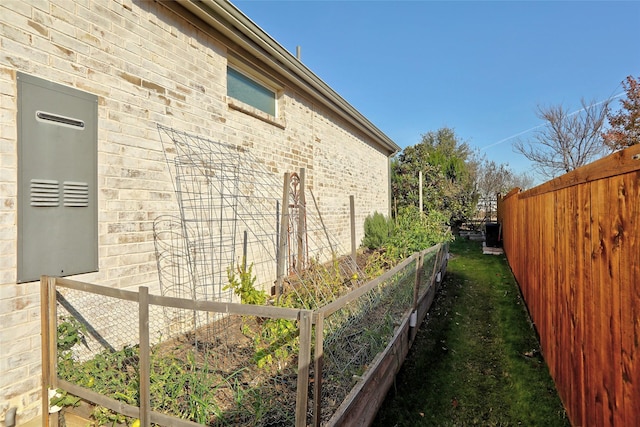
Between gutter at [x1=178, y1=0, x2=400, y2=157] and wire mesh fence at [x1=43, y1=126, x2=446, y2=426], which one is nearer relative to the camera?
wire mesh fence at [x1=43, y1=126, x2=446, y2=426]

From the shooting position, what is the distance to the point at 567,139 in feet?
50.5

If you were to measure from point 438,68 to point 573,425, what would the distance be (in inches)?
465

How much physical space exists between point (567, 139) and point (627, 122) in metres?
2.95

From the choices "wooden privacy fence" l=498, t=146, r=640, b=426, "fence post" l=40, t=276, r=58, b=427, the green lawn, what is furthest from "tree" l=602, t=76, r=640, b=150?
"fence post" l=40, t=276, r=58, b=427

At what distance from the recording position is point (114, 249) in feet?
9.97

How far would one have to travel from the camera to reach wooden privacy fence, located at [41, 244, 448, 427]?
1836 millimetres

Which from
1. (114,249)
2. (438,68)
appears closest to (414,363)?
(114,249)

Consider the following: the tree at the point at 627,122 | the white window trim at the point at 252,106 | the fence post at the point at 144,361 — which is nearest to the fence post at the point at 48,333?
the fence post at the point at 144,361

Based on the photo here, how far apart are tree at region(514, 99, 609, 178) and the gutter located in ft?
42.6

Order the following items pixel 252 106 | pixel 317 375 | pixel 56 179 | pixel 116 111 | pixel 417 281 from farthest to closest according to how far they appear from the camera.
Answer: pixel 252 106, pixel 417 281, pixel 116 111, pixel 56 179, pixel 317 375

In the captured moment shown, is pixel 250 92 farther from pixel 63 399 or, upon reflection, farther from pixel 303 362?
pixel 303 362

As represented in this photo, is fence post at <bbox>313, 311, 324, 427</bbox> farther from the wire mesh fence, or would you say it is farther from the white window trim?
the white window trim

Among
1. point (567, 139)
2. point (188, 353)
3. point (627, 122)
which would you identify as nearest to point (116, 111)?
point (188, 353)

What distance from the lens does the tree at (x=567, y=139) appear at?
570 inches
